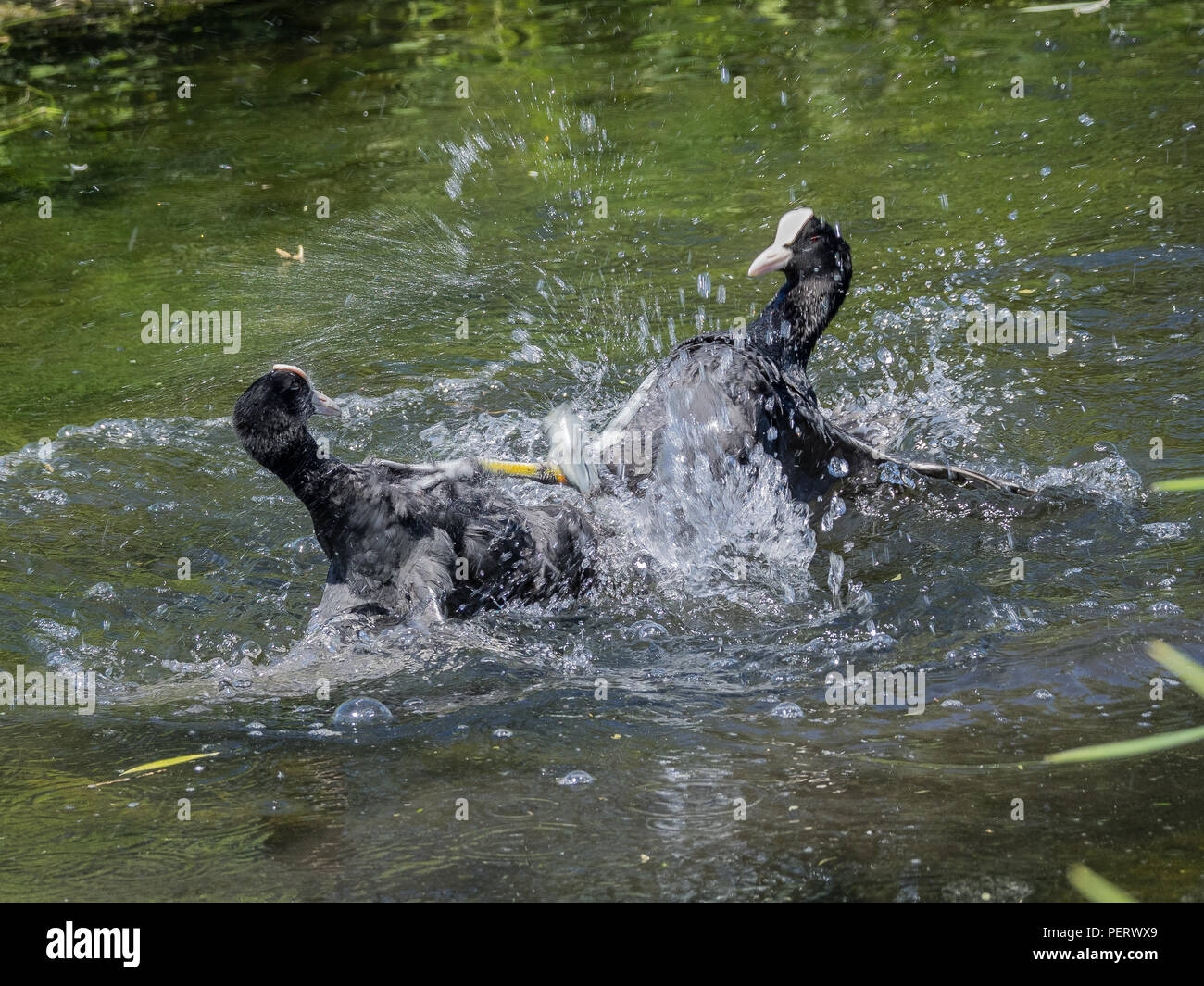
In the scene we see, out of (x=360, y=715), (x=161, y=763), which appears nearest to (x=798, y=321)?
(x=360, y=715)

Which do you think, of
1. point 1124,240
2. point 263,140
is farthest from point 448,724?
point 263,140

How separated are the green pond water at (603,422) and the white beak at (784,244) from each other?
2.96 ft

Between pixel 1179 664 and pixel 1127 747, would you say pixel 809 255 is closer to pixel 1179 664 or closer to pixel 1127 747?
pixel 1179 664

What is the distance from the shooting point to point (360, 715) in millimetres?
3973

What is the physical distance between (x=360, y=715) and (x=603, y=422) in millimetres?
2434

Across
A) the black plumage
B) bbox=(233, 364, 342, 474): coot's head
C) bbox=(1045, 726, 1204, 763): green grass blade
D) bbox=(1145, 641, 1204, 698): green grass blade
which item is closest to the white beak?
the black plumage

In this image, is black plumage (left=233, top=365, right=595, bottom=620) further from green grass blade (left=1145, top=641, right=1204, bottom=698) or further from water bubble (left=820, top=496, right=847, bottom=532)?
green grass blade (left=1145, top=641, right=1204, bottom=698)

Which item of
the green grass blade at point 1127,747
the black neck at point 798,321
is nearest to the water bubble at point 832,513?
the black neck at point 798,321

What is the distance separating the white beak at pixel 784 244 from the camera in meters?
5.73

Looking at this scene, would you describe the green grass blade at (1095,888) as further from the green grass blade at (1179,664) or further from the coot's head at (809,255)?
the coot's head at (809,255)

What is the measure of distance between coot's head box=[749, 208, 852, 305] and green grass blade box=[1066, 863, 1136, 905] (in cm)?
330

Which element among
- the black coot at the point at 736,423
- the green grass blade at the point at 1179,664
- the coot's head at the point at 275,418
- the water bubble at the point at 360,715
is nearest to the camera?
the green grass blade at the point at 1179,664

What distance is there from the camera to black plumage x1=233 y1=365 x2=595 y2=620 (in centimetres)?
423
